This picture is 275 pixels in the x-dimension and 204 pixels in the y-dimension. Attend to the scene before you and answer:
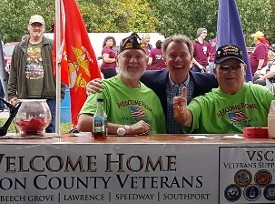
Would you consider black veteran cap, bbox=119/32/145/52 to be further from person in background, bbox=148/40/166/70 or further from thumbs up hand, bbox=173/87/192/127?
person in background, bbox=148/40/166/70

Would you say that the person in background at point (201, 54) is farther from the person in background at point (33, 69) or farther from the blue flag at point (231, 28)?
the blue flag at point (231, 28)

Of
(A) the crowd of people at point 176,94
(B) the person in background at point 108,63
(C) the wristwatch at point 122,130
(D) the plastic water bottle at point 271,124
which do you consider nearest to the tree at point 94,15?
(B) the person in background at point 108,63

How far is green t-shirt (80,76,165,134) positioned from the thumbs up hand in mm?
226

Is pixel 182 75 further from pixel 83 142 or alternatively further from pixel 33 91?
pixel 33 91

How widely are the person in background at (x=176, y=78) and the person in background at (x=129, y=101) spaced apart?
232mm

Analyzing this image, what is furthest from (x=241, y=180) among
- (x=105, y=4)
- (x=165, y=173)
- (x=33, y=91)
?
(x=105, y=4)

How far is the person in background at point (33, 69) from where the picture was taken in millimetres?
8484

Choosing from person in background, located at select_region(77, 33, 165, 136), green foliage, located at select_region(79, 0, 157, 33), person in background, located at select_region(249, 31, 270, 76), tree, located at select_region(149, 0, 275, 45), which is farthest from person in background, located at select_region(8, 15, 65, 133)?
green foliage, located at select_region(79, 0, 157, 33)

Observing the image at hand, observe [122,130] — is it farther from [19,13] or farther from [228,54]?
[19,13]

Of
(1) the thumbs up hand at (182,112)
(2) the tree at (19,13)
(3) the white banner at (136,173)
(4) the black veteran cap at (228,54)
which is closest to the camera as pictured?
(3) the white banner at (136,173)

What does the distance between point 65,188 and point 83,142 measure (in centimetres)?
30

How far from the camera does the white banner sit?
12.6 ft

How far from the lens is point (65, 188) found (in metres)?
3.86

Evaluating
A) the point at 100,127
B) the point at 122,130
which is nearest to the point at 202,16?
the point at 122,130
